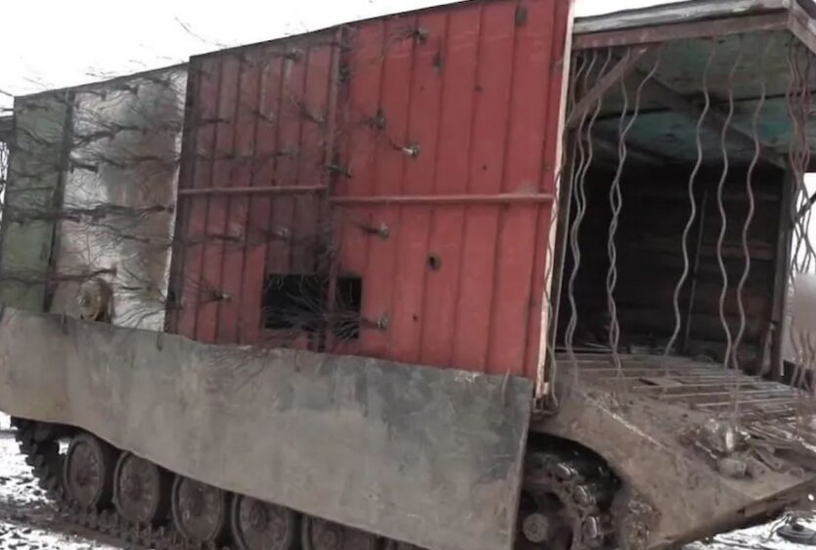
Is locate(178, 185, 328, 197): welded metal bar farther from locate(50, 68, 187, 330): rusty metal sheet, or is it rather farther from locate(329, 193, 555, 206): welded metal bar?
locate(50, 68, 187, 330): rusty metal sheet

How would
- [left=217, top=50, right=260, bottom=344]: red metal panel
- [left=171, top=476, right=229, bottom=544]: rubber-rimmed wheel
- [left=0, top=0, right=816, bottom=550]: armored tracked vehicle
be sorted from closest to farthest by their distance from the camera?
[left=0, top=0, right=816, bottom=550]: armored tracked vehicle → [left=217, top=50, right=260, bottom=344]: red metal panel → [left=171, top=476, right=229, bottom=544]: rubber-rimmed wheel

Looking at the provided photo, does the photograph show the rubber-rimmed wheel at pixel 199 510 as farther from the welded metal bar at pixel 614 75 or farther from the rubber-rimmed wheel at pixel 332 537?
the welded metal bar at pixel 614 75

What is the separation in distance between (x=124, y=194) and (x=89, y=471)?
2.72 metres

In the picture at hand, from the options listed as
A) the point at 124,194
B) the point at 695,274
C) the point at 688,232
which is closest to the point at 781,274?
the point at 695,274

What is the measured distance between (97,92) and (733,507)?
679 cm

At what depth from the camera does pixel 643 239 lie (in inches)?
355

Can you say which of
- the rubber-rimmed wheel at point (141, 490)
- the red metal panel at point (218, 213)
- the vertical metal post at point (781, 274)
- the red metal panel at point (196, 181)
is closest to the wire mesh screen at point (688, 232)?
the vertical metal post at point (781, 274)

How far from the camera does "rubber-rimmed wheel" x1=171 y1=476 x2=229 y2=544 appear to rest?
7102mm

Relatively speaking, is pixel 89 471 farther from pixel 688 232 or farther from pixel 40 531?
pixel 688 232

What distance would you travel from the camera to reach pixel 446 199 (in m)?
5.44

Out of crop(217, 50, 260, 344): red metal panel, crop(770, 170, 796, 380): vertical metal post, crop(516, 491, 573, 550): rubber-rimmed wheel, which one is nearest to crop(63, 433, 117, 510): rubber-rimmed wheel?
crop(217, 50, 260, 344): red metal panel

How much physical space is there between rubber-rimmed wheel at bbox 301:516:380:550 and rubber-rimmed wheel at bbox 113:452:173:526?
1776mm

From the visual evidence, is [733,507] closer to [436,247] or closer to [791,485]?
[791,485]

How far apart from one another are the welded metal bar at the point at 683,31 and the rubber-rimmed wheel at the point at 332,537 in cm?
354
